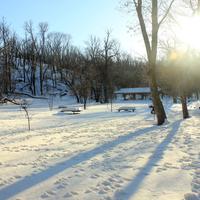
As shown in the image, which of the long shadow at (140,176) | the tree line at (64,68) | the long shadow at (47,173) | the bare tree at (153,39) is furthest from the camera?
the tree line at (64,68)

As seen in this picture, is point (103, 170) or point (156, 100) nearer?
point (103, 170)

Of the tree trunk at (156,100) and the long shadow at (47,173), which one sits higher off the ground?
the tree trunk at (156,100)

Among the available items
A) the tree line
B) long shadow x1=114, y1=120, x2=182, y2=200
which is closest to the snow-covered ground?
long shadow x1=114, y1=120, x2=182, y2=200

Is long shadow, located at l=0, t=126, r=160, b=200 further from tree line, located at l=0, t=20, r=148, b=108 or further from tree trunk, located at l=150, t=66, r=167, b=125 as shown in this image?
tree line, located at l=0, t=20, r=148, b=108

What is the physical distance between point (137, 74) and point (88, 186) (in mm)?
95815

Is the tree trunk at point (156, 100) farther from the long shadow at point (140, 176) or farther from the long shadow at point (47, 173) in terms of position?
the long shadow at point (140, 176)

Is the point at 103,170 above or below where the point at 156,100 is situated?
below

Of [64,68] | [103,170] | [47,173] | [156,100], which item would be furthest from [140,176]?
[64,68]

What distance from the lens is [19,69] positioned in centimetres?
8688

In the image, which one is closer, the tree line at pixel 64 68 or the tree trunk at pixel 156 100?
the tree trunk at pixel 156 100

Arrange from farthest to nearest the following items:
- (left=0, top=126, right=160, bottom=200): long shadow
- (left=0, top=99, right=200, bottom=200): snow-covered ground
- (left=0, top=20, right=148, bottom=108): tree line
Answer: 1. (left=0, top=20, right=148, bottom=108): tree line
2. (left=0, top=126, right=160, bottom=200): long shadow
3. (left=0, top=99, right=200, bottom=200): snow-covered ground

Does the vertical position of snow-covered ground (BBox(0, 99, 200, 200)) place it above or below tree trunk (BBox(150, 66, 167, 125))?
below

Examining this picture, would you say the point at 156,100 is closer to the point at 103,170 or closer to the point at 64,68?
the point at 103,170

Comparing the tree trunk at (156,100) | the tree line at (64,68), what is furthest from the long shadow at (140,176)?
the tree line at (64,68)
